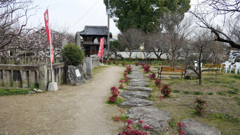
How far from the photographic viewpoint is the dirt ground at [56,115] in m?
3.28

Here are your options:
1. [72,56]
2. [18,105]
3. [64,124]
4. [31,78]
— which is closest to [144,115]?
[64,124]

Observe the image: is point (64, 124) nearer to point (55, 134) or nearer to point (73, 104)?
point (55, 134)

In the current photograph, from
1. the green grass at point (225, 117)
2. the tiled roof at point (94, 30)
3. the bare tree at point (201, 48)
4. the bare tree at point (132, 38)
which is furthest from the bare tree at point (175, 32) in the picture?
the tiled roof at point (94, 30)

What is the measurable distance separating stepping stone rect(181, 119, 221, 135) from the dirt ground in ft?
4.73

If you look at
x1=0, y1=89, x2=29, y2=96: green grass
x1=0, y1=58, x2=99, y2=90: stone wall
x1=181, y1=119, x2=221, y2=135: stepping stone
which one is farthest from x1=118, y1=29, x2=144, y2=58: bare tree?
x1=181, y1=119, x2=221, y2=135: stepping stone

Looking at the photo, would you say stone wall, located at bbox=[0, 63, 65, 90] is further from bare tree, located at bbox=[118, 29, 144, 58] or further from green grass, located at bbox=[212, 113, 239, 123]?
bare tree, located at bbox=[118, 29, 144, 58]

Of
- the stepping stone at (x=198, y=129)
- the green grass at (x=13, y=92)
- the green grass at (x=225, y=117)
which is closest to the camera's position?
the stepping stone at (x=198, y=129)

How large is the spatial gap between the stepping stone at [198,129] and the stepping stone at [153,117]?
423mm

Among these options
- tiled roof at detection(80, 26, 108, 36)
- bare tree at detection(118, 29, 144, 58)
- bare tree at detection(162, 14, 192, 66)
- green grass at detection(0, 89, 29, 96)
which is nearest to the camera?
green grass at detection(0, 89, 29, 96)

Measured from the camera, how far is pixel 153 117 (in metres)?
3.78

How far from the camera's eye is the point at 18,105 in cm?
470

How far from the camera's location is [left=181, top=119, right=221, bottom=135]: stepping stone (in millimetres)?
3143

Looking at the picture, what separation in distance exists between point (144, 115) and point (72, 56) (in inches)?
211

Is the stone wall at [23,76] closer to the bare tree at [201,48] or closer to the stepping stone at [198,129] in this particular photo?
the stepping stone at [198,129]
